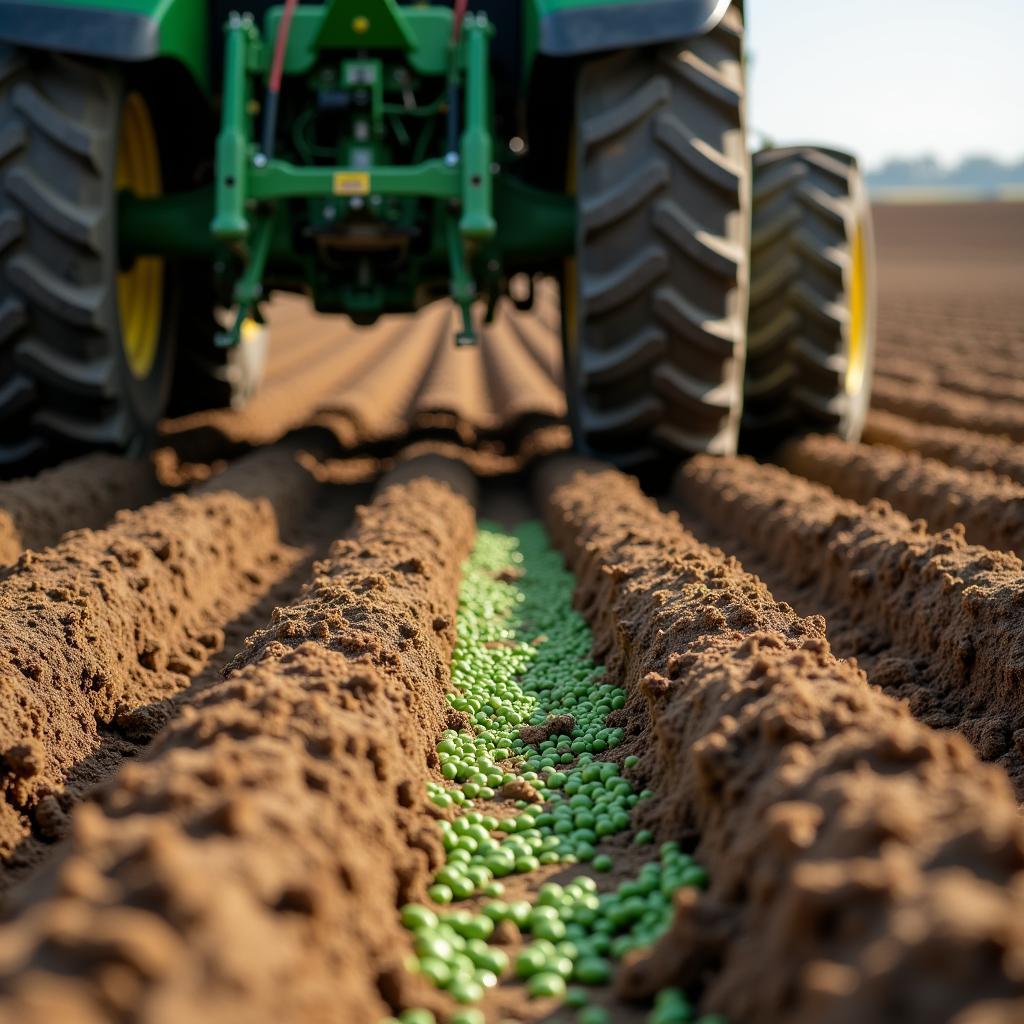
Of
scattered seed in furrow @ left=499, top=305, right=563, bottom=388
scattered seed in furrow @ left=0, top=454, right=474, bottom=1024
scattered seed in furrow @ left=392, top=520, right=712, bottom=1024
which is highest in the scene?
scattered seed in furrow @ left=0, top=454, right=474, bottom=1024

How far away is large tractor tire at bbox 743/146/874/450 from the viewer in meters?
6.57

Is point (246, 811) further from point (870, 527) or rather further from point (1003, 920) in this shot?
point (870, 527)

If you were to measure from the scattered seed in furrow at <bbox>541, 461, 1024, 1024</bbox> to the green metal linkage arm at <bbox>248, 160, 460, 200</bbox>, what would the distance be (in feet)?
9.72

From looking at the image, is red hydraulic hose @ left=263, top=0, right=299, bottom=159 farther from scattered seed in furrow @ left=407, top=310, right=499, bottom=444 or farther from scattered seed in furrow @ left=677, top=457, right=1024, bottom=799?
scattered seed in furrow @ left=677, top=457, right=1024, bottom=799

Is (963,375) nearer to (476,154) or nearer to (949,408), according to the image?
(949,408)

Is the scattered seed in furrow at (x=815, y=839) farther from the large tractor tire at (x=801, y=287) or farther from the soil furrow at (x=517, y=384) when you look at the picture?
the soil furrow at (x=517, y=384)

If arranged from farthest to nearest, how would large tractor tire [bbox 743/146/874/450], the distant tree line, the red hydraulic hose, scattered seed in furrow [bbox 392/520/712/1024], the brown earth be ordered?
the distant tree line
the brown earth
large tractor tire [bbox 743/146/874/450]
the red hydraulic hose
scattered seed in furrow [bbox 392/520/712/1024]

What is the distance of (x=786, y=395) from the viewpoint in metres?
6.89

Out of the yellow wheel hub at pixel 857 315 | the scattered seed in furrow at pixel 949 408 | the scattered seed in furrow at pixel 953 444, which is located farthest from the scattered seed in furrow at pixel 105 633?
the scattered seed in furrow at pixel 949 408

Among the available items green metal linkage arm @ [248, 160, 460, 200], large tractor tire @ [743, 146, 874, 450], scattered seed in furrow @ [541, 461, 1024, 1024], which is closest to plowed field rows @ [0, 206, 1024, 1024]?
scattered seed in furrow @ [541, 461, 1024, 1024]

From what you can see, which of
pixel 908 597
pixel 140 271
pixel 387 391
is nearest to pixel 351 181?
pixel 140 271

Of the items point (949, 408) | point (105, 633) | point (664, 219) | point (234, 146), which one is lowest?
point (949, 408)

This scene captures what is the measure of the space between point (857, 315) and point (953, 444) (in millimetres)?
1471

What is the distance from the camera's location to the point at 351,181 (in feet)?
18.1
